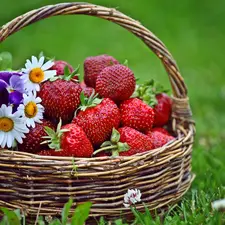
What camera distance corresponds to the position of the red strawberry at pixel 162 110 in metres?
2.02

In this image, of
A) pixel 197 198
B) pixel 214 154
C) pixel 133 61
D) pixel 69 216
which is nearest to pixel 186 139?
pixel 197 198

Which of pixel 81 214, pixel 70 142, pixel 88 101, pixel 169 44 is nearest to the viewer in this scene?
pixel 81 214

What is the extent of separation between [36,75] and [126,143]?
1.08 ft

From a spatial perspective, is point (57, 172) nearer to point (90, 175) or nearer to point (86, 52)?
point (90, 175)

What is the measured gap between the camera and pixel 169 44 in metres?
4.80

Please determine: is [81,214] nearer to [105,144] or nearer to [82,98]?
[105,144]

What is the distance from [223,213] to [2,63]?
2.80 feet

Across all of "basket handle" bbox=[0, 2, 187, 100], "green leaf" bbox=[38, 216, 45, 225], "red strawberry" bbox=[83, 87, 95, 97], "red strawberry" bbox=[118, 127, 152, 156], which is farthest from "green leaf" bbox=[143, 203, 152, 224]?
"basket handle" bbox=[0, 2, 187, 100]

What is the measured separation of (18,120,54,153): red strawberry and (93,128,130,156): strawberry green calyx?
0.16 meters

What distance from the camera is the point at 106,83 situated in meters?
1.80

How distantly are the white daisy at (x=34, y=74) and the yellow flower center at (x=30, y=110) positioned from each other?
53mm

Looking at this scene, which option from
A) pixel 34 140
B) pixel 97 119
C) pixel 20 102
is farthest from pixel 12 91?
pixel 97 119

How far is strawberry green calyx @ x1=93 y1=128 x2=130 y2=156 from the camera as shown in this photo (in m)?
1.69

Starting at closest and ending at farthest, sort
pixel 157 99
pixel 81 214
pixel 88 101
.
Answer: pixel 81 214, pixel 88 101, pixel 157 99
